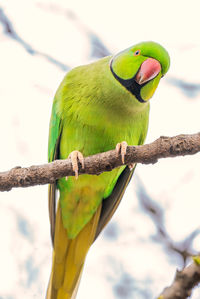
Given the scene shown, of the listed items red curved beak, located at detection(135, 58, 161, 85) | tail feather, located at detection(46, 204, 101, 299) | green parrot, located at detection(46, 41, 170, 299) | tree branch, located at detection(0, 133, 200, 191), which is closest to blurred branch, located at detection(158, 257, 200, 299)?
tree branch, located at detection(0, 133, 200, 191)

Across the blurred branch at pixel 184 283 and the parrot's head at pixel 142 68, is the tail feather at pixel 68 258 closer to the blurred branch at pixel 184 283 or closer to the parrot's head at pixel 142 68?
the parrot's head at pixel 142 68

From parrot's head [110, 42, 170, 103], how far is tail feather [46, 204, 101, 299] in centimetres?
124

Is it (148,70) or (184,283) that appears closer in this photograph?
(184,283)

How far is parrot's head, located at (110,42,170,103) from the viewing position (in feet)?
11.0

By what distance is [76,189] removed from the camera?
3.63 metres

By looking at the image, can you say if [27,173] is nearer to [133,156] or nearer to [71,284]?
[133,156]

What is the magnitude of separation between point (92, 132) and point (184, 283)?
225 cm

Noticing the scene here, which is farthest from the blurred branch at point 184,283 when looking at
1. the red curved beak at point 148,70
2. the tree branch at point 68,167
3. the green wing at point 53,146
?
the green wing at point 53,146

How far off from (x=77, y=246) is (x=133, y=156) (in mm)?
1609

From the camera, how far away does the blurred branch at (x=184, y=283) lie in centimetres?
116

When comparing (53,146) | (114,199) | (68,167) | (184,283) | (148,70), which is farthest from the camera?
(114,199)

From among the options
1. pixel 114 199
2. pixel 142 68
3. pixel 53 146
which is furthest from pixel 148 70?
pixel 114 199

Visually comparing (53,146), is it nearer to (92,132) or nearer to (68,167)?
(92,132)

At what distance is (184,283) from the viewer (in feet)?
3.89
